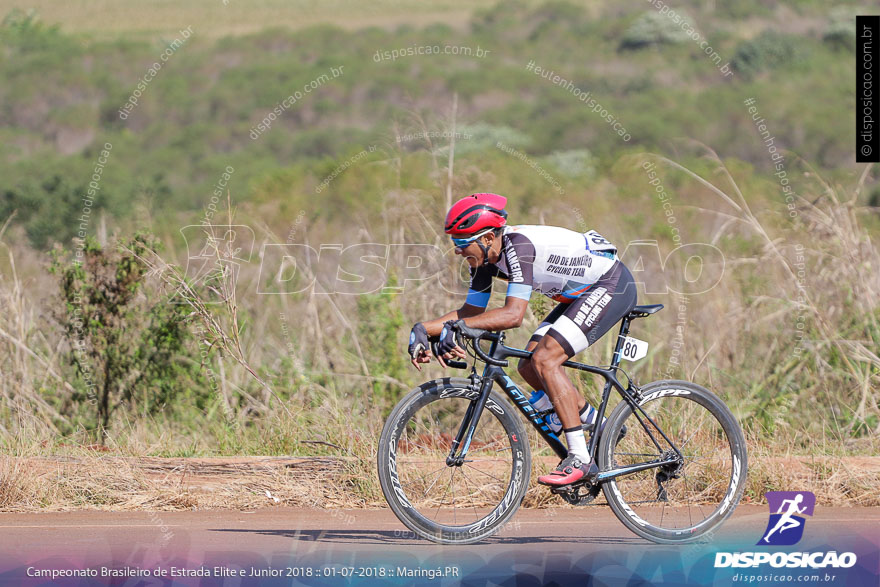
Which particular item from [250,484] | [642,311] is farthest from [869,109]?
[250,484]

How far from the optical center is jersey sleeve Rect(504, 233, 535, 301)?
6.03m

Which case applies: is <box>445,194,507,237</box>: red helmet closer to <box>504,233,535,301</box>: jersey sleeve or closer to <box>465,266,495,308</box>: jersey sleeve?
<box>504,233,535,301</box>: jersey sleeve

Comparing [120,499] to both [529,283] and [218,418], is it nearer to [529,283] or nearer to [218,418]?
[218,418]

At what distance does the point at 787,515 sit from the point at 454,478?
6.57 ft

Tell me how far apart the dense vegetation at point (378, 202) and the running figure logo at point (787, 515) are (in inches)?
55.9

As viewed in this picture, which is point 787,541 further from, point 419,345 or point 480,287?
point 419,345

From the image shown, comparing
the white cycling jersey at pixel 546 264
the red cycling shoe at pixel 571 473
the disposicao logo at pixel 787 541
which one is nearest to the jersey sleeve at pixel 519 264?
the white cycling jersey at pixel 546 264

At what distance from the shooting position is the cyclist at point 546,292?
6.04 m

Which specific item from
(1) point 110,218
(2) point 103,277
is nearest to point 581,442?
(2) point 103,277

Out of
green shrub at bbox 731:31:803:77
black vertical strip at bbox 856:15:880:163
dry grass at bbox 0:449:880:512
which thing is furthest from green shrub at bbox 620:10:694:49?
dry grass at bbox 0:449:880:512

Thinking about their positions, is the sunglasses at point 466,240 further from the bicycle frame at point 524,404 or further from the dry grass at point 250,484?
the dry grass at point 250,484

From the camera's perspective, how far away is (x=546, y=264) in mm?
6188

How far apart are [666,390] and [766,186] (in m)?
18.9

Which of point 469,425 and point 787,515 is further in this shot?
point 787,515
